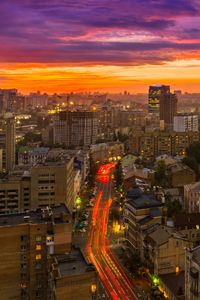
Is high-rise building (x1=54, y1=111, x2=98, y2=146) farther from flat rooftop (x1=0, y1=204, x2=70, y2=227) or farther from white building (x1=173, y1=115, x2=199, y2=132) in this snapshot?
flat rooftop (x1=0, y1=204, x2=70, y2=227)

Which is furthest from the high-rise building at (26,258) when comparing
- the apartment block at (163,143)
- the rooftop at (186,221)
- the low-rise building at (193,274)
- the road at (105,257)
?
the apartment block at (163,143)

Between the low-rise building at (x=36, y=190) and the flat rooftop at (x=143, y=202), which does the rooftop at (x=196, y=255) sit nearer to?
the flat rooftop at (x=143, y=202)

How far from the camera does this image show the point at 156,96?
2525 inches

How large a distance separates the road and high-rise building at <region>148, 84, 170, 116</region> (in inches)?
1708

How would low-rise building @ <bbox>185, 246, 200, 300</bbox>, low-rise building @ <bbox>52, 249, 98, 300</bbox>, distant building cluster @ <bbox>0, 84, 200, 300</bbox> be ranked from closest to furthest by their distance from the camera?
low-rise building @ <bbox>52, 249, 98, 300</bbox>, low-rise building @ <bbox>185, 246, 200, 300</bbox>, distant building cluster @ <bbox>0, 84, 200, 300</bbox>

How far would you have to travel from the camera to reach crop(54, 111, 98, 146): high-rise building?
39.1m

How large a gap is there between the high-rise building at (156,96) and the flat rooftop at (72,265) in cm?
5428

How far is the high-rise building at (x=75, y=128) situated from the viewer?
128ft

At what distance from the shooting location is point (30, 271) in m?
9.72

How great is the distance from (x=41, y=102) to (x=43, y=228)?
293 feet

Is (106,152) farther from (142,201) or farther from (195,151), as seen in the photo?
(142,201)

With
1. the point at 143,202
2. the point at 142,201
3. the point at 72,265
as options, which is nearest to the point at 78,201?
the point at 142,201

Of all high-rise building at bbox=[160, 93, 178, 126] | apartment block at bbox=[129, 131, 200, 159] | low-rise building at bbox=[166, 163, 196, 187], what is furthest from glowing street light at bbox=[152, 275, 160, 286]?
high-rise building at bbox=[160, 93, 178, 126]

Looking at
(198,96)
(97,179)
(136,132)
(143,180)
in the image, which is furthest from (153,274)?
(198,96)
